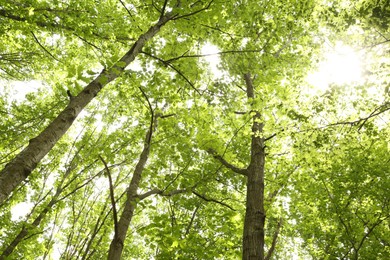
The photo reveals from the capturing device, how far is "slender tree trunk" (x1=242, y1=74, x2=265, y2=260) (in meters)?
5.16

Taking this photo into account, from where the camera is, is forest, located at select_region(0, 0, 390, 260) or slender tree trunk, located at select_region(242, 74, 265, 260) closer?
forest, located at select_region(0, 0, 390, 260)

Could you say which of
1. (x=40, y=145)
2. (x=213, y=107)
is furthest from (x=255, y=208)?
(x=40, y=145)

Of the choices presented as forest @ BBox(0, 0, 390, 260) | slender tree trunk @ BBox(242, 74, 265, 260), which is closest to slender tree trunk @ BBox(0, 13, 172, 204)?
forest @ BBox(0, 0, 390, 260)

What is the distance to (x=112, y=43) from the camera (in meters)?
7.45

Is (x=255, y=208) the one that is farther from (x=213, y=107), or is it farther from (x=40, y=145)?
(x=40, y=145)

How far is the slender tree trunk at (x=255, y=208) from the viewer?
5156mm

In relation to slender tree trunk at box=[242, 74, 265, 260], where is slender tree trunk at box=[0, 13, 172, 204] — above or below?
below

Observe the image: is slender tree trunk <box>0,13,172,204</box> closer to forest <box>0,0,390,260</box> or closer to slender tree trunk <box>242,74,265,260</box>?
forest <box>0,0,390,260</box>

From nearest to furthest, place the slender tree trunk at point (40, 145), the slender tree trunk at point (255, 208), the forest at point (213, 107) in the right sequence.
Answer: the slender tree trunk at point (40, 145) < the forest at point (213, 107) < the slender tree trunk at point (255, 208)

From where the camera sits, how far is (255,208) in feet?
18.9

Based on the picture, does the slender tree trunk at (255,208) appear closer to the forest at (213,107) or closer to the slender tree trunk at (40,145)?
the forest at (213,107)

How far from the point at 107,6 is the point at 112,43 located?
1262 millimetres

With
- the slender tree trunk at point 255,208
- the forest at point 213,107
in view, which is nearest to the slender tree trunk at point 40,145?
the forest at point 213,107

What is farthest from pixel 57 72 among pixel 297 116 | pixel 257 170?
pixel 297 116
